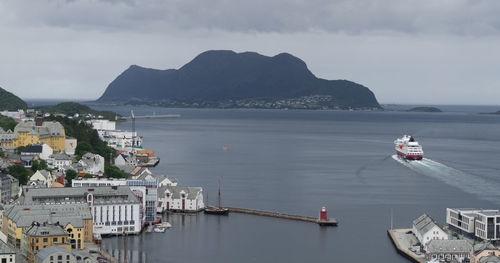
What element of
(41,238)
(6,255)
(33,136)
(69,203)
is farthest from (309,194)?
(6,255)

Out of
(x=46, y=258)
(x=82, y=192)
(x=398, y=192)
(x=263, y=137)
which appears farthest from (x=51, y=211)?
(x=263, y=137)

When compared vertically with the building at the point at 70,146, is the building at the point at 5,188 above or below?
below

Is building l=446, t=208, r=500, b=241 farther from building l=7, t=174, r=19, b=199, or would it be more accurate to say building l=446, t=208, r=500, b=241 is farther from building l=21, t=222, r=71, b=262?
building l=7, t=174, r=19, b=199

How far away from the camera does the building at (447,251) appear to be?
24.1 meters

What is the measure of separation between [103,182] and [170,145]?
36.0 metres

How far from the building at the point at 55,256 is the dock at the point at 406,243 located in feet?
36.3

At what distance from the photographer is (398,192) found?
126 ft

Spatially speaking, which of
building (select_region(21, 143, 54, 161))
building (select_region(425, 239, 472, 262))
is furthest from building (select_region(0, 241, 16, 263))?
building (select_region(21, 143, 54, 161))

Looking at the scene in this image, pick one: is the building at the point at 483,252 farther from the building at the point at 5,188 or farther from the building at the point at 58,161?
the building at the point at 58,161

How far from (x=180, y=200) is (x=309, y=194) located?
8.17 meters

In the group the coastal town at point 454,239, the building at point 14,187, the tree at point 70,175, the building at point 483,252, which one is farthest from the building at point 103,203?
the building at point 483,252

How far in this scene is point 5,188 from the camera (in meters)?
30.7

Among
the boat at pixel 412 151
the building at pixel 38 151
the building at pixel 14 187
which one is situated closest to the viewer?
the building at pixel 14 187

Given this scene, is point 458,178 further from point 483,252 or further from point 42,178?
point 42,178
